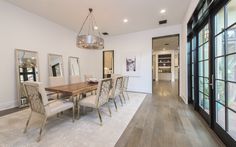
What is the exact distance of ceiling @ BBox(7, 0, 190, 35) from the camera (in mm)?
3270

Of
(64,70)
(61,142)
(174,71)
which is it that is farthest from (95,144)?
(174,71)

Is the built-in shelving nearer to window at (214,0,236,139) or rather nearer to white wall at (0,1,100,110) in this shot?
white wall at (0,1,100,110)

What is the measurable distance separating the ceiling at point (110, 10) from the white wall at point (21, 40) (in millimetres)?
290

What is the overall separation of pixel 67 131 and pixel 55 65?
3.37 m

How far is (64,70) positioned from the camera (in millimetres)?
5180

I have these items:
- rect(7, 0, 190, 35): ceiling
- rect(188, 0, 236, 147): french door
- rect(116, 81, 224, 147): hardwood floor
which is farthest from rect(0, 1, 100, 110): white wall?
rect(188, 0, 236, 147): french door

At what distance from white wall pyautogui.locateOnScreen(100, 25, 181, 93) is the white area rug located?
2961mm

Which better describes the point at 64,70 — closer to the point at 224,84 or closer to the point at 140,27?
the point at 140,27

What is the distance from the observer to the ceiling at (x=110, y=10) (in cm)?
327

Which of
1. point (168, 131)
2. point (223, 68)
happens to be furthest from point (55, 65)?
point (223, 68)

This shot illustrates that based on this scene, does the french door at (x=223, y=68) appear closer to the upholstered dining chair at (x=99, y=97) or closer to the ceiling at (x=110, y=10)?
the ceiling at (x=110, y=10)

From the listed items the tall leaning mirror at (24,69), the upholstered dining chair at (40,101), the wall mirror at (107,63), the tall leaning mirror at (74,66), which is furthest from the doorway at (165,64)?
the upholstered dining chair at (40,101)

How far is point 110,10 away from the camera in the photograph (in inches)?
146

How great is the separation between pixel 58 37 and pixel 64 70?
4.78 feet
